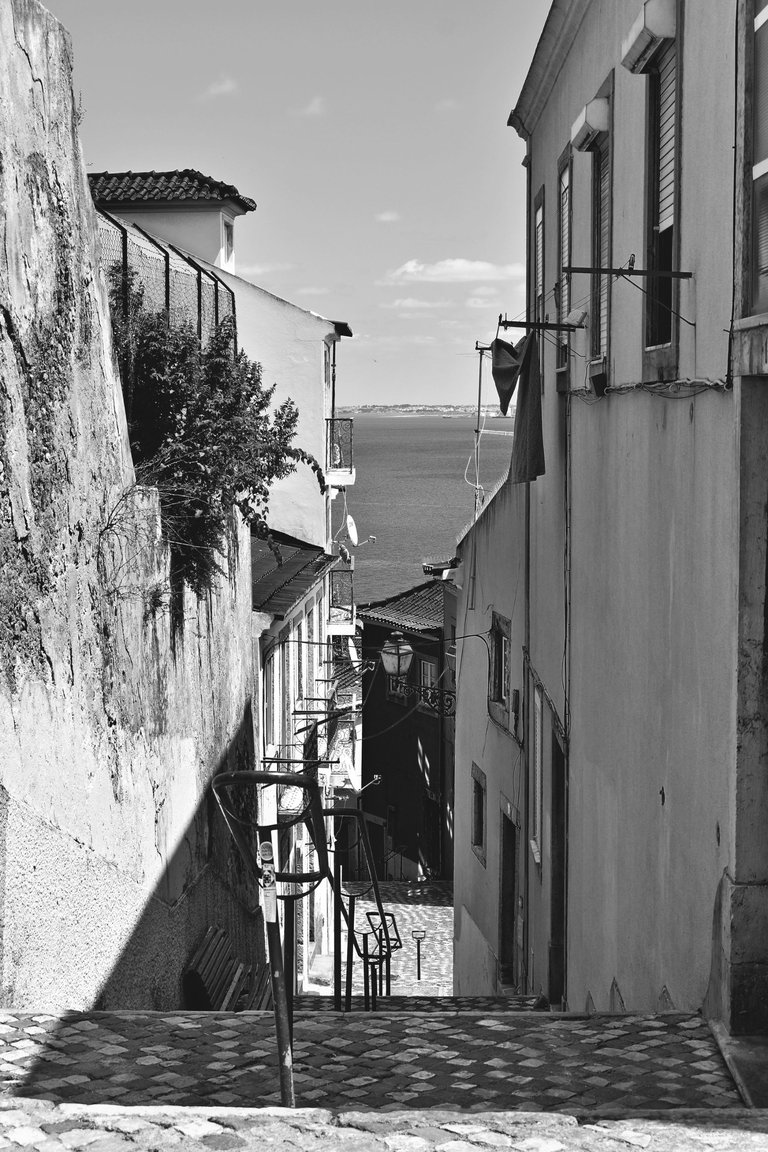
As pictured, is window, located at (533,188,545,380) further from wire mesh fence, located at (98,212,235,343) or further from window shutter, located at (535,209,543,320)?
wire mesh fence, located at (98,212,235,343)

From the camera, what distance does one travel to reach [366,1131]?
444 centimetres

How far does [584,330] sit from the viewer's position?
397 inches

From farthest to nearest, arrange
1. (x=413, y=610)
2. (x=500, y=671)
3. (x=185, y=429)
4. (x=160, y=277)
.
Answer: (x=413, y=610) < (x=500, y=671) < (x=160, y=277) < (x=185, y=429)

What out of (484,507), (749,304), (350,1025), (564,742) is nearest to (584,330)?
(564,742)

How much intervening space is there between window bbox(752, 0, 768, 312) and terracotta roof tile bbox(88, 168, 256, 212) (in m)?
18.7

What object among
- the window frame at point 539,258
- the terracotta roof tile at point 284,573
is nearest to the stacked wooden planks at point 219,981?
the terracotta roof tile at point 284,573

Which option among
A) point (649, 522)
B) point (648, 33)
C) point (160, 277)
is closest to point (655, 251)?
point (648, 33)

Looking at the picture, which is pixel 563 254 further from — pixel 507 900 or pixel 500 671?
pixel 507 900

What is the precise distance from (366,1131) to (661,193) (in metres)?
5.12

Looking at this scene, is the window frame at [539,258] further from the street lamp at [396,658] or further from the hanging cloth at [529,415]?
the street lamp at [396,658]

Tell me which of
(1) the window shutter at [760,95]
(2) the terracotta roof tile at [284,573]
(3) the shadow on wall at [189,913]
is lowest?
(3) the shadow on wall at [189,913]

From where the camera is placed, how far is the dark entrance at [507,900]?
1599 centimetres

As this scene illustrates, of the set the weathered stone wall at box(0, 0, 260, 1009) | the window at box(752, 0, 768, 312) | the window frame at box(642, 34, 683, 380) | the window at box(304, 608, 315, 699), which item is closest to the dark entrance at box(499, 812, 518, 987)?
the weathered stone wall at box(0, 0, 260, 1009)

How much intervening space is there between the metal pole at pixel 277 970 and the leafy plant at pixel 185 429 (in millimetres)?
5858
